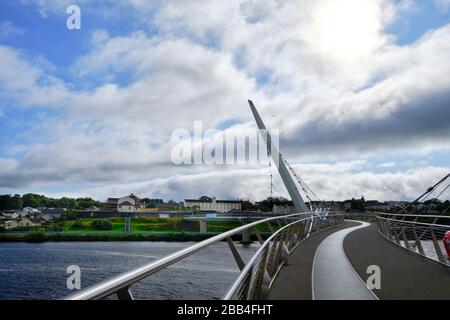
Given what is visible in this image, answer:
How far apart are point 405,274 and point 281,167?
38.9 meters

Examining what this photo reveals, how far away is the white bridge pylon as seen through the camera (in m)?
42.2

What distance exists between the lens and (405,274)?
24.2 feet

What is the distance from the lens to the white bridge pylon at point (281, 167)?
4225 centimetres

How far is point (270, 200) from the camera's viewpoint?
14012cm

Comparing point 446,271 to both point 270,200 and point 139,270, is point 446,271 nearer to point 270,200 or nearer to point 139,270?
point 139,270

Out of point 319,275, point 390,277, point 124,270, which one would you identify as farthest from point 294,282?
point 124,270

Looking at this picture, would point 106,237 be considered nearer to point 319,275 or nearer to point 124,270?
point 124,270

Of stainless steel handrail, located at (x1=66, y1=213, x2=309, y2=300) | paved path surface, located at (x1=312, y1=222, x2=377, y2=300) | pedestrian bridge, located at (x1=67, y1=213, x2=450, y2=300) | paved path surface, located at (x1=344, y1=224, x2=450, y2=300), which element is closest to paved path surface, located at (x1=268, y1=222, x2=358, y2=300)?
pedestrian bridge, located at (x1=67, y1=213, x2=450, y2=300)

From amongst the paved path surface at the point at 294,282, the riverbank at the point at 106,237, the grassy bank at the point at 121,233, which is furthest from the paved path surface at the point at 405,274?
the riverbank at the point at 106,237

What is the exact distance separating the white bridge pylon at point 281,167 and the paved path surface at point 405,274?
3106 centimetres

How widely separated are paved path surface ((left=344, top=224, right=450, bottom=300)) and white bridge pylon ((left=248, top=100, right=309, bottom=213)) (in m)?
31.1

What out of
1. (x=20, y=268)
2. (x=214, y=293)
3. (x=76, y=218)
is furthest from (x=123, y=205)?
(x=214, y=293)

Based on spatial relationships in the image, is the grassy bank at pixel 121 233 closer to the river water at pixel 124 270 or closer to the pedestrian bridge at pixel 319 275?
the river water at pixel 124 270
